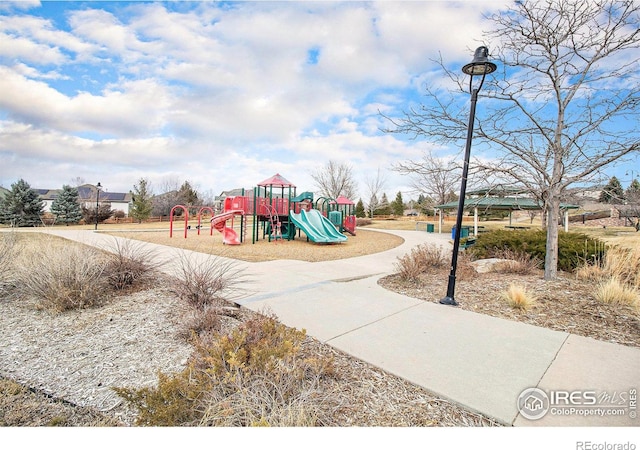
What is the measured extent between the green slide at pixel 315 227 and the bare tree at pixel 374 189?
3171 cm

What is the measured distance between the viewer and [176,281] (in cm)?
452

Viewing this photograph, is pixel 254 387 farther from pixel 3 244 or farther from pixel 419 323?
pixel 3 244

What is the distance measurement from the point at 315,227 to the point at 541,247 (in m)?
8.97

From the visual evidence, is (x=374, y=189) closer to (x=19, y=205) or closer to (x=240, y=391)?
(x=19, y=205)

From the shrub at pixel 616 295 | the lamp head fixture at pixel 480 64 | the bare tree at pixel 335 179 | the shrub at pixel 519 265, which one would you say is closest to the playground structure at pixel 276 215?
the shrub at pixel 519 265

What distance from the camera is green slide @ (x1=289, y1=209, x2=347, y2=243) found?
44.5 ft

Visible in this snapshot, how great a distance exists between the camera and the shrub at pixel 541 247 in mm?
7078

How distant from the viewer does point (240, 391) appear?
2.07 metres

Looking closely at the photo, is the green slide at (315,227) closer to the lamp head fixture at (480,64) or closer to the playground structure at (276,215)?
the playground structure at (276,215)

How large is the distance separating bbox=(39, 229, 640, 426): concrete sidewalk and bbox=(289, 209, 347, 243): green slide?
8408 mm

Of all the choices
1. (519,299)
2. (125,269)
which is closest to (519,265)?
(519,299)
